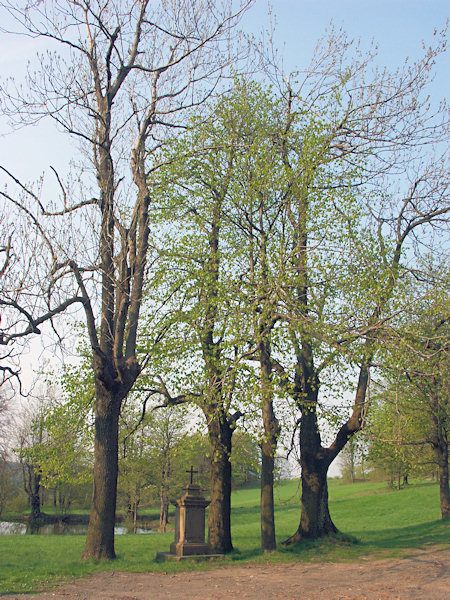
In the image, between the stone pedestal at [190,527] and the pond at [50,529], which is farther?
the pond at [50,529]

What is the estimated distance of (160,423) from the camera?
39.6 m

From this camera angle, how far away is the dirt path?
8.83 meters

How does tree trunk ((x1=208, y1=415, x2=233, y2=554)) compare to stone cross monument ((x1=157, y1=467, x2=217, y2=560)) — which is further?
tree trunk ((x1=208, y1=415, x2=233, y2=554))

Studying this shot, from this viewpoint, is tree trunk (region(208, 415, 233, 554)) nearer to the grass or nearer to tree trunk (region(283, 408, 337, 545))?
the grass

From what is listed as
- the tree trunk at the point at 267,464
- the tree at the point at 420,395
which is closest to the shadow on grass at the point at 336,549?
the tree trunk at the point at 267,464

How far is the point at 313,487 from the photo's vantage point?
15891 millimetres

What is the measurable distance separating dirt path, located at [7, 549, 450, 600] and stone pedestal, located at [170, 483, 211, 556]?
2.11 metres

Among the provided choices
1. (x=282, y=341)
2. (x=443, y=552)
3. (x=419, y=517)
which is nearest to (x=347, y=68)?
(x=282, y=341)

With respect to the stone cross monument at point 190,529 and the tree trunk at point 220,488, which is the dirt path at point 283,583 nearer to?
the stone cross monument at point 190,529

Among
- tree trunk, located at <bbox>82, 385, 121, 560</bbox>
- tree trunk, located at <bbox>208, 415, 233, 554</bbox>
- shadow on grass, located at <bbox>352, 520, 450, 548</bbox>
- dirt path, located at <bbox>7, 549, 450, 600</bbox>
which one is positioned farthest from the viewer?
shadow on grass, located at <bbox>352, 520, 450, 548</bbox>

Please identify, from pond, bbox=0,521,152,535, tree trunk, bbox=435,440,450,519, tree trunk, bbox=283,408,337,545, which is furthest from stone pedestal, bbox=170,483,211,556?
pond, bbox=0,521,152,535

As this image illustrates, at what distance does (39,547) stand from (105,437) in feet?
31.2

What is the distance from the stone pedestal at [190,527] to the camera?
14.3m

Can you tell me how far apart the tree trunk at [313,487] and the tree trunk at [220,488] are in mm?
2143
